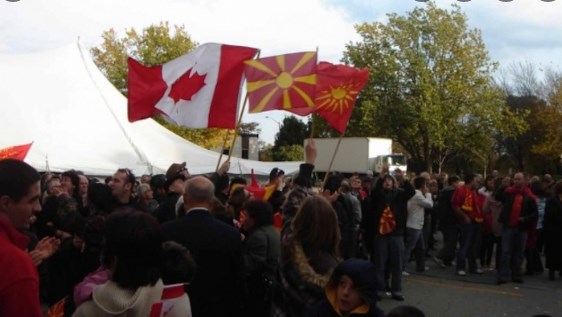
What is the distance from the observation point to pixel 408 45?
1983 inches

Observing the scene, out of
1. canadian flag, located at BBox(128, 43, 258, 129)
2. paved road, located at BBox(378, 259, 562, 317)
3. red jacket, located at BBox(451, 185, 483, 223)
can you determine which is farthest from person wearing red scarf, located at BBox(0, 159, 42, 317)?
red jacket, located at BBox(451, 185, 483, 223)

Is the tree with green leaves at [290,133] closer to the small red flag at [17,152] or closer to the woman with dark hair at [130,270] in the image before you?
the small red flag at [17,152]

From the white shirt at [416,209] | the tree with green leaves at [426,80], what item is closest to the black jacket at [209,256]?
the white shirt at [416,209]

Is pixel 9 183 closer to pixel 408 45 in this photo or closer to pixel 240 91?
pixel 240 91

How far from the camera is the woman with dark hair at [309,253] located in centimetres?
413

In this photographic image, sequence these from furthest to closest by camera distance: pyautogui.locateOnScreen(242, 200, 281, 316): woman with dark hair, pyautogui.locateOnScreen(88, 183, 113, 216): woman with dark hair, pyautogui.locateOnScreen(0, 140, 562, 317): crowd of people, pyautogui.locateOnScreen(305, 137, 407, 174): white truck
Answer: pyautogui.locateOnScreen(305, 137, 407, 174): white truck → pyautogui.locateOnScreen(242, 200, 281, 316): woman with dark hair → pyautogui.locateOnScreen(88, 183, 113, 216): woman with dark hair → pyautogui.locateOnScreen(0, 140, 562, 317): crowd of people

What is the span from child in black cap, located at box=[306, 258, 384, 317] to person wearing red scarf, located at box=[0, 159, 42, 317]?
61.3 inches

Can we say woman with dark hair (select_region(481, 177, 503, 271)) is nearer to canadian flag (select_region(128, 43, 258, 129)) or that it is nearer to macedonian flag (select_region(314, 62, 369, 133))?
macedonian flag (select_region(314, 62, 369, 133))

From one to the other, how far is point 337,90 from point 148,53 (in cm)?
3496

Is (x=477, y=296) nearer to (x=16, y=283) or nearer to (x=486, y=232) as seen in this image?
(x=486, y=232)

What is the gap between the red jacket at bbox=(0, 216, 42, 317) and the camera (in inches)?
94.5

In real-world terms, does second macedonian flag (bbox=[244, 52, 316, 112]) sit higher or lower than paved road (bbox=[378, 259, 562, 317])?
higher

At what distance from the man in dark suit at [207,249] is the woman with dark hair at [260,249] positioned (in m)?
1.10

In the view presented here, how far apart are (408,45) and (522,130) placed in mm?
10566
